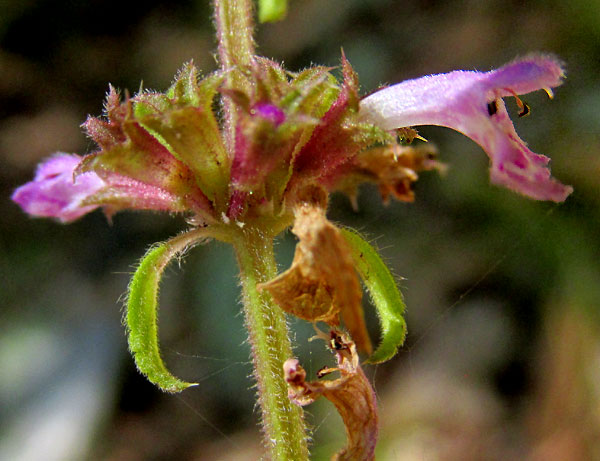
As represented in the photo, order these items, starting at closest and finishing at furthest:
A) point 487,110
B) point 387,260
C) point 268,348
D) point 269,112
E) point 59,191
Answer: point 269,112, point 487,110, point 268,348, point 59,191, point 387,260

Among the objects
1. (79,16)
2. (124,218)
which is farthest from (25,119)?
(124,218)

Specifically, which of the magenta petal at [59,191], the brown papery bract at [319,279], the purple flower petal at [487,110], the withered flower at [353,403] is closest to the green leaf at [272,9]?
the purple flower petal at [487,110]

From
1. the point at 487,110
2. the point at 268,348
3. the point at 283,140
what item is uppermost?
the point at 283,140

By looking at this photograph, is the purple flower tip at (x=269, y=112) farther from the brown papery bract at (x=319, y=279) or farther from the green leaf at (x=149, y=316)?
the green leaf at (x=149, y=316)

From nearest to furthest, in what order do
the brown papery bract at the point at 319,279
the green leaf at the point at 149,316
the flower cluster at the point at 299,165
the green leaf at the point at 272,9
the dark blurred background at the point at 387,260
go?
1. the brown papery bract at the point at 319,279
2. the flower cluster at the point at 299,165
3. the green leaf at the point at 149,316
4. the green leaf at the point at 272,9
5. the dark blurred background at the point at 387,260

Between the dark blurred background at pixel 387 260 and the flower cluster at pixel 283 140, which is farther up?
the flower cluster at pixel 283 140

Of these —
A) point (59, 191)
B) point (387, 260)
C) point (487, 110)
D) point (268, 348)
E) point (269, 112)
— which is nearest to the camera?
point (269, 112)

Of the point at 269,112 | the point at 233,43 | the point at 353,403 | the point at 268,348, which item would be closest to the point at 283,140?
the point at 269,112

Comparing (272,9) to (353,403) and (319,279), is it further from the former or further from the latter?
(353,403)
